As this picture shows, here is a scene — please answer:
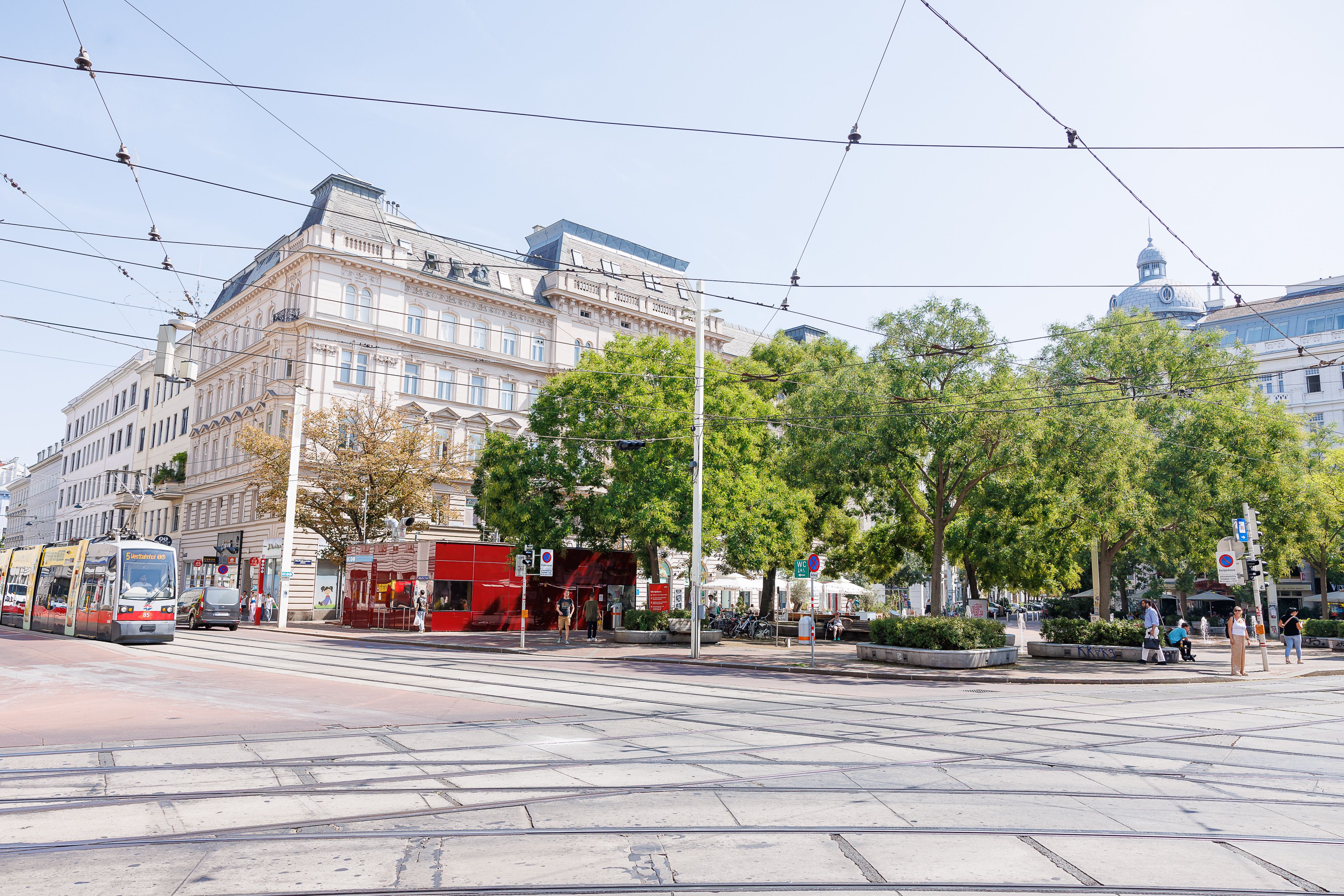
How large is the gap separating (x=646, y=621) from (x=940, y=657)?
11.4 metres

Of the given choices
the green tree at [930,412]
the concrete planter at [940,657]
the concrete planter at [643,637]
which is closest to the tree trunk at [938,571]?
the green tree at [930,412]

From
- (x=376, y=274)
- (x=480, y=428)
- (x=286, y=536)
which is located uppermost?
(x=376, y=274)

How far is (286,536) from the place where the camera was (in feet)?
129

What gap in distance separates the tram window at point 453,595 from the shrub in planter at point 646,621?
8.58m

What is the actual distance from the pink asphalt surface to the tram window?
53.5 ft

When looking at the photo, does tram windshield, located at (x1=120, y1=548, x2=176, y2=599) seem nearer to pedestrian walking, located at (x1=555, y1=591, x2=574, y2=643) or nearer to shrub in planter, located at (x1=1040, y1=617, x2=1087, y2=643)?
pedestrian walking, located at (x1=555, y1=591, x2=574, y2=643)

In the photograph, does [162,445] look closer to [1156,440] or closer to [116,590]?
[116,590]

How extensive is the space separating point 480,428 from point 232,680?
117 feet

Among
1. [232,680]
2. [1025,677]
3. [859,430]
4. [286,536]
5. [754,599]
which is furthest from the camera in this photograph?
[754,599]

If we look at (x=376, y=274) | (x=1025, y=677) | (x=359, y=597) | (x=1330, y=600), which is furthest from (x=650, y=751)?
(x=1330, y=600)

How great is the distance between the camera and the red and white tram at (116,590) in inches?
1083

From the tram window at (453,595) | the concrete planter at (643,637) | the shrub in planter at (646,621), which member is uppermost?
the tram window at (453,595)

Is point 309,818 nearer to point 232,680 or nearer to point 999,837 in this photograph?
point 999,837

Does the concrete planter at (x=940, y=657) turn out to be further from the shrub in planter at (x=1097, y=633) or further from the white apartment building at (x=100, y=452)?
the white apartment building at (x=100, y=452)
